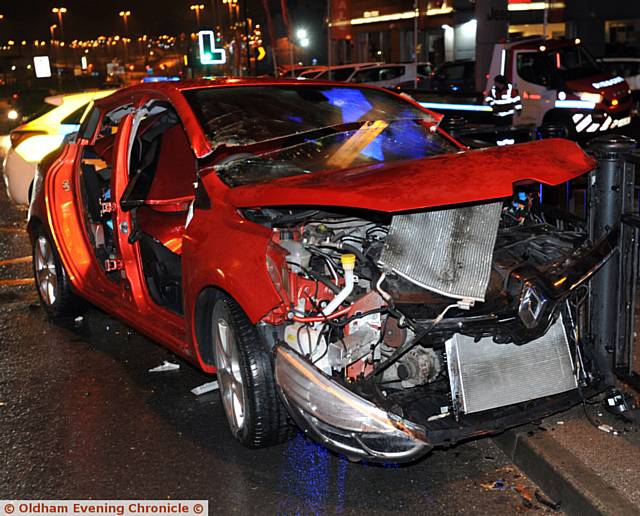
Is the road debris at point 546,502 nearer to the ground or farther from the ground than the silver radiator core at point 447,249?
nearer to the ground

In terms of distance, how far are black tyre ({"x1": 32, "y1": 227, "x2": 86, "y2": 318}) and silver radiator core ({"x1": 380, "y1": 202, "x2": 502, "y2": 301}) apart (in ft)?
11.3

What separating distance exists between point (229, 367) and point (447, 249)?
4.30ft

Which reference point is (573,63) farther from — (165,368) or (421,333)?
(421,333)

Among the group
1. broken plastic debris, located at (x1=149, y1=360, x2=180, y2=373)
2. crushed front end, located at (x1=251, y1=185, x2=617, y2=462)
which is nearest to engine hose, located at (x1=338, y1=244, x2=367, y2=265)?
crushed front end, located at (x1=251, y1=185, x2=617, y2=462)

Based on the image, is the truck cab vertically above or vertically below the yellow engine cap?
below

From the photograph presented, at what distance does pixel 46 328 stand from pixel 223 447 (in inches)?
112

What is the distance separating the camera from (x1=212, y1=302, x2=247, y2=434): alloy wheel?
13.5 feet

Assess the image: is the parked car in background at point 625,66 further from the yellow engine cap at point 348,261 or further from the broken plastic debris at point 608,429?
the yellow engine cap at point 348,261

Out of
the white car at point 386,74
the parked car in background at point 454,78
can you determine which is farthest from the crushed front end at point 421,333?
the white car at point 386,74

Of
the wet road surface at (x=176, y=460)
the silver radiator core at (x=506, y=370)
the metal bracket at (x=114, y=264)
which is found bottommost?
the wet road surface at (x=176, y=460)

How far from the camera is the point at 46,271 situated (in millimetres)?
6691

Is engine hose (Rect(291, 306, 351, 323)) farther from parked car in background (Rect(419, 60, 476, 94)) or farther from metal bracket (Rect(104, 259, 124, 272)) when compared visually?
parked car in background (Rect(419, 60, 476, 94))

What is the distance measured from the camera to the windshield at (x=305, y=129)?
15.3 ft

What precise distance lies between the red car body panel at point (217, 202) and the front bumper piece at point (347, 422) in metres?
0.40
